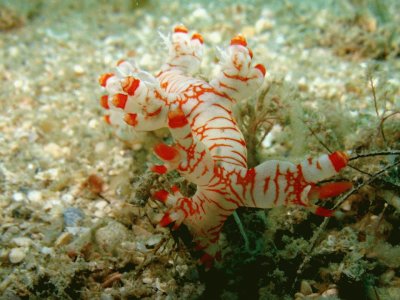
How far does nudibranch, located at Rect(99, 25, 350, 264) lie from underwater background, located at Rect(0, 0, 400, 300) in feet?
0.95

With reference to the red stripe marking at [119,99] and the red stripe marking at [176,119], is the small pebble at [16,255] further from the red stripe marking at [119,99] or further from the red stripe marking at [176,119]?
the red stripe marking at [176,119]

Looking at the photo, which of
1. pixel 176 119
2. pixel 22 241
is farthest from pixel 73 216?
pixel 176 119

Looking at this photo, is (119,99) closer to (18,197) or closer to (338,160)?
(338,160)

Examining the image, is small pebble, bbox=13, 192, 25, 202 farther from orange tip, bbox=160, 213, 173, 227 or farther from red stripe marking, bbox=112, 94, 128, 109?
orange tip, bbox=160, 213, 173, 227

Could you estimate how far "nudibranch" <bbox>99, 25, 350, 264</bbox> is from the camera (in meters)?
2.01

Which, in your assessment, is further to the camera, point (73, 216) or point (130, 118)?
point (73, 216)

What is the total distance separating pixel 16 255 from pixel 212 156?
164cm

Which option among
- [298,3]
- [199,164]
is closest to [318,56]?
[298,3]

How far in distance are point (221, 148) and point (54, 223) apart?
1.60 m

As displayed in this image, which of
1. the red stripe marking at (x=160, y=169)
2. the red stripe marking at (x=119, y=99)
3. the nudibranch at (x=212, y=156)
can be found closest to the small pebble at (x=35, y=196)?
the nudibranch at (x=212, y=156)

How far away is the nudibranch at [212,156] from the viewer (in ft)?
6.59

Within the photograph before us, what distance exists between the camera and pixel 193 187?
2.88 m

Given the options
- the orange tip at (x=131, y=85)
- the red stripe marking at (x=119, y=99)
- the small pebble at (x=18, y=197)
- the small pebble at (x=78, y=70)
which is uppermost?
the small pebble at (x=78, y=70)

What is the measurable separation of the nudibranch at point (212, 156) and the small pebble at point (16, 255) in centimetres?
120
